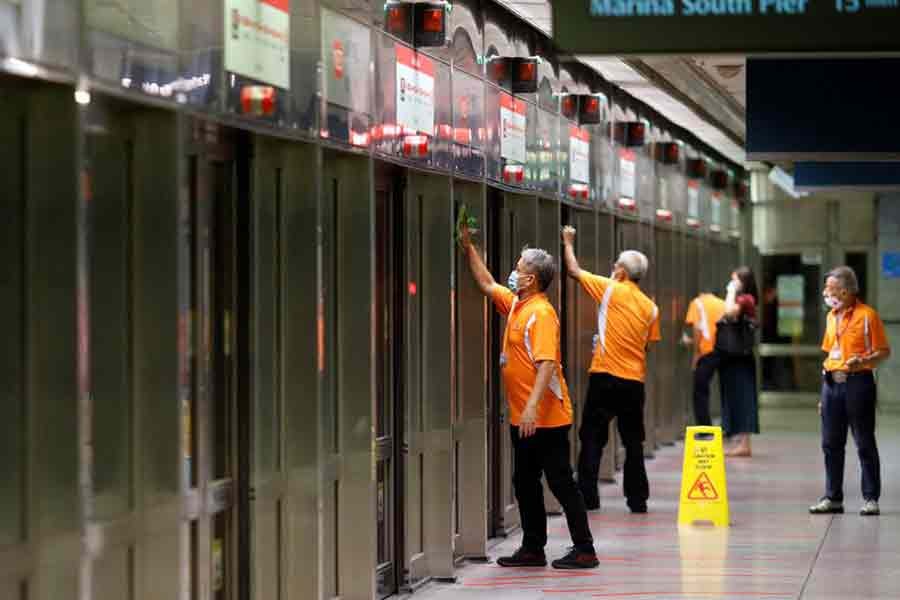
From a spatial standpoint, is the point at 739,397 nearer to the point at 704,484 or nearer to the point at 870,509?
the point at 870,509

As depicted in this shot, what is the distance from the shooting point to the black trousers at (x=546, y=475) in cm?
948

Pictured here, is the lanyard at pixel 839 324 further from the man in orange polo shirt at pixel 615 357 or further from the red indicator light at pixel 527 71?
the red indicator light at pixel 527 71

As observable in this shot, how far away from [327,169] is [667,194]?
10514 mm

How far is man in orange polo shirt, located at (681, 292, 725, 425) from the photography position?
17.5 meters

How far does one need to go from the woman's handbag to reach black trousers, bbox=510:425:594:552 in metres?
7.70

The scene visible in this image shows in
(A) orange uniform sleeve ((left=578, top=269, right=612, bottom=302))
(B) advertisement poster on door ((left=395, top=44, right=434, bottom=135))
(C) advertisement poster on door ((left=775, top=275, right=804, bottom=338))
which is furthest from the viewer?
(C) advertisement poster on door ((left=775, top=275, right=804, bottom=338))

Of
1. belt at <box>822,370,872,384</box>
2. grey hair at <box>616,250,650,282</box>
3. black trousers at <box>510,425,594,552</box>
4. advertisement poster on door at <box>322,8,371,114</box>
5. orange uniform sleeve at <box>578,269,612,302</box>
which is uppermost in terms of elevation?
advertisement poster on door at <box>322,8,371,114</box>

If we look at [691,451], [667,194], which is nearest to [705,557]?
[691,451]

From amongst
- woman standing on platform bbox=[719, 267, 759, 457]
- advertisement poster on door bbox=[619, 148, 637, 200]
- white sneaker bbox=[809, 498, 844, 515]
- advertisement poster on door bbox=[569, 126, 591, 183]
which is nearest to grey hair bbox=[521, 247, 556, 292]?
advertisement poster on door bbox=[569, 126, 591, 183]

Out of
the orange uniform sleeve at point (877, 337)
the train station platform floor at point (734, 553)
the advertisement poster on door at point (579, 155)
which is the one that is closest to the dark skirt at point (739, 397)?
the train station platform floor at point (734, 553)

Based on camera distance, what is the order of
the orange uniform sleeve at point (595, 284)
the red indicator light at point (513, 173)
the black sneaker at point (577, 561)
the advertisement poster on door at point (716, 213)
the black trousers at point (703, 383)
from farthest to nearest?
the advertisement poster on door at point (716, 213)
the black trousers at point (703, 383)
the orange uniform sleeve at point (595, 284)
the red indicator light at point (513, 173)
the black sneaker at point (577, 561)

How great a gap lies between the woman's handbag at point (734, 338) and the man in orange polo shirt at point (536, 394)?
7725mm

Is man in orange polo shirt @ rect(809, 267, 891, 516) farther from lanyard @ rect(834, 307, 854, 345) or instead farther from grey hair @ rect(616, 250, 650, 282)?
grey hair @ rect(616, 250, 650, 282)

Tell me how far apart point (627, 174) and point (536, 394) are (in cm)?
682
